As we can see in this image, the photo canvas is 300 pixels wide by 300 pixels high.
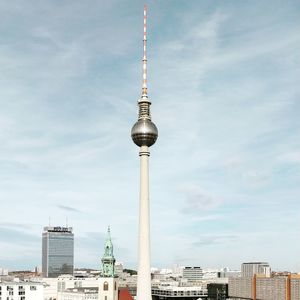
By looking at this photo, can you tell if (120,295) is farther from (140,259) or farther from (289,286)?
(289,286)

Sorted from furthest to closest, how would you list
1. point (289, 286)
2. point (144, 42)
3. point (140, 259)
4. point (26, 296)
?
point (289, 286) < point (26, 296) < point (144, 42) < point (140, 259)

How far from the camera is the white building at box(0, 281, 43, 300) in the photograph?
553ft

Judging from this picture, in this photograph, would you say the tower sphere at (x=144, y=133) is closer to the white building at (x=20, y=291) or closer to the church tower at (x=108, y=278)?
the church tower at (x=108, y=278)

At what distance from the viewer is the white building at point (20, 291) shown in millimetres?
168500

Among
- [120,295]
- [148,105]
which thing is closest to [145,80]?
[148,105]

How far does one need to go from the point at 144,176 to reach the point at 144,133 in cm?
842

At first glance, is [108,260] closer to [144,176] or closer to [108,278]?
[108,278]

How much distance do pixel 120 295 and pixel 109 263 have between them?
710 inches

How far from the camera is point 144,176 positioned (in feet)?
382

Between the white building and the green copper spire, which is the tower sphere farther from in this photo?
the white building

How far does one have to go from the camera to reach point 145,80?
4791 inches

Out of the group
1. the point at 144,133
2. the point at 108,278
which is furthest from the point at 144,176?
the point at 108,278

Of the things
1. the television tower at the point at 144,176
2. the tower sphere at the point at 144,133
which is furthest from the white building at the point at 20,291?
the tower sphere at the point at 144,133

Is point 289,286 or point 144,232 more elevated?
Answer: point 144,232
